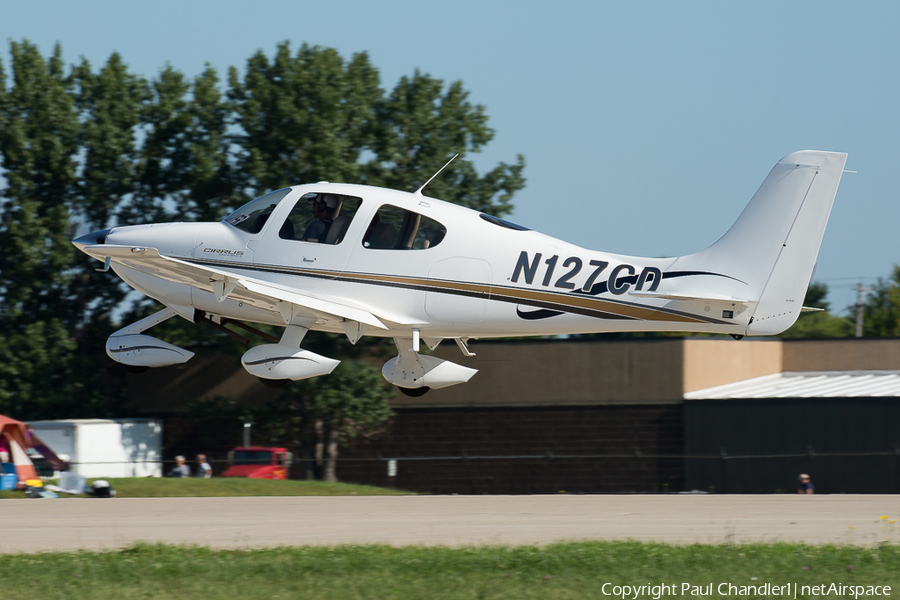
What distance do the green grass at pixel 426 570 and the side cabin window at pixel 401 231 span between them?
4.98 metres

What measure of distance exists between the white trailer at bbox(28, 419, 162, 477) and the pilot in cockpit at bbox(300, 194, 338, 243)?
15185 millimetres

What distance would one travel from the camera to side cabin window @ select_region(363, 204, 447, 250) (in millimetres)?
14656

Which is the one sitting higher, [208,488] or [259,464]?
[208,488]

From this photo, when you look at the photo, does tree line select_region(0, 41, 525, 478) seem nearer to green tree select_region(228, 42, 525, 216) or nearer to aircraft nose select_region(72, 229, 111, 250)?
green tree select_region(228, 42, 525, 216)

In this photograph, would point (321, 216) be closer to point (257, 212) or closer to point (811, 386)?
point (257, 212)

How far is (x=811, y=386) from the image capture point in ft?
116

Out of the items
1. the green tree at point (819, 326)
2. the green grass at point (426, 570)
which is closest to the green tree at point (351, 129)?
the green grass at point (426, 570)

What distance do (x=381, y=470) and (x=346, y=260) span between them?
20444 mm

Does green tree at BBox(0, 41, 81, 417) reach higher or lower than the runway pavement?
higher

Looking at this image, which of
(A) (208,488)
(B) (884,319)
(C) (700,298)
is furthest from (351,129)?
(B) (884,319)

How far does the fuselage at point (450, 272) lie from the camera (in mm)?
14000

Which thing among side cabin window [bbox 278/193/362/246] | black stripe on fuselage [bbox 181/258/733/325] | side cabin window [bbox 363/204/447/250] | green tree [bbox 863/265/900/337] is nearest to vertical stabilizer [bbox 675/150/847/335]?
black stripe on fuselage [bbox 181/258/733/325]

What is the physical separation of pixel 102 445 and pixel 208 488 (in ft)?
36.7

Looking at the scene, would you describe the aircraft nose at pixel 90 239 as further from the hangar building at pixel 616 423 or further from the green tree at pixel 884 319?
the green tree at pixel 884 319
